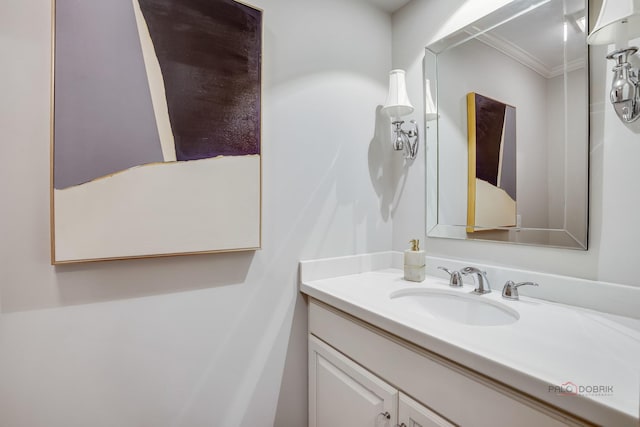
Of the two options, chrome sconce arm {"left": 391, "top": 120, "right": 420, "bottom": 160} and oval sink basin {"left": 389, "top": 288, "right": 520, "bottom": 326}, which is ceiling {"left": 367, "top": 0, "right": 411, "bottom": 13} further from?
oval sink basin {"left": 389, "top": 288, "right": 520, "bottom": 326}

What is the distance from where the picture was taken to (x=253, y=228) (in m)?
1.19

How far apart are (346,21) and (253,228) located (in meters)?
1.09

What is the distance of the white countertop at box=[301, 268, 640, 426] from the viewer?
561 millimetres

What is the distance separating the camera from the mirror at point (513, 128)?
3.40 feet

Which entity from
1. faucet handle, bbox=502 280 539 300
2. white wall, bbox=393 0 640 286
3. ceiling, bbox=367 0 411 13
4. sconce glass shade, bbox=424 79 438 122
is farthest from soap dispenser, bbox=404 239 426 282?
ceiling, bbox=367 0 411 13

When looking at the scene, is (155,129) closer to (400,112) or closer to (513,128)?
(400,112)

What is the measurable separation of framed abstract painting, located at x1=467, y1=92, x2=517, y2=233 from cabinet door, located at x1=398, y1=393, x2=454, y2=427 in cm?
74

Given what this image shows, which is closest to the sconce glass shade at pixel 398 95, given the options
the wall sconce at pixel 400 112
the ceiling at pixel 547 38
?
the wall sconce at pixel 400 112

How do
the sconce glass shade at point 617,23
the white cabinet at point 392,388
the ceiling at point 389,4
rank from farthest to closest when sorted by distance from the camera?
the ceiling at point 389,4, the sconce glass shade at point 617,23, the white cabinet at point 392,388

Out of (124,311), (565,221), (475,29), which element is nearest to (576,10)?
(475,29)

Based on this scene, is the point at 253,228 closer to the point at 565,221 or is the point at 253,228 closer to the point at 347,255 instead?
the point at 347,255

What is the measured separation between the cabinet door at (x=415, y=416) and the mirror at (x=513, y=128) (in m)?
0.70

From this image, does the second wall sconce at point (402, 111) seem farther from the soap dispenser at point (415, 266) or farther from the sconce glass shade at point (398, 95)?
the soap dispenser at point (415, 266)

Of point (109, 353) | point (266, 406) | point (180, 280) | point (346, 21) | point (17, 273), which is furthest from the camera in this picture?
point (346, 21)
